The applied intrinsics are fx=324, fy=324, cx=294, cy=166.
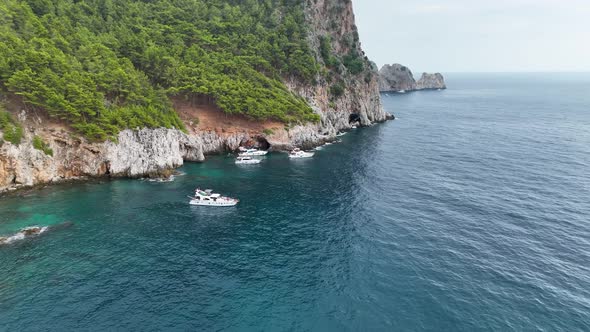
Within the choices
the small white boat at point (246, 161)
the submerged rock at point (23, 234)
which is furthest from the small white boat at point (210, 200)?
the small white boat at point (246, 161)

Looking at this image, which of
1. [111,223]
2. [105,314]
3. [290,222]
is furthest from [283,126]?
[105,314]

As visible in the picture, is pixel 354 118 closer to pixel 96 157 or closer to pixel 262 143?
pixel 262 143

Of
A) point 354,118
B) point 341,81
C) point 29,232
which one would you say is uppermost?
point 341,81

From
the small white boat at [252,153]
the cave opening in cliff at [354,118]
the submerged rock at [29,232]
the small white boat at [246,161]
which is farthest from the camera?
the cave opening in cliff at [354,118]

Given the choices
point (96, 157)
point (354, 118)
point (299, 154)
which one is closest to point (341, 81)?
point (354, 118)

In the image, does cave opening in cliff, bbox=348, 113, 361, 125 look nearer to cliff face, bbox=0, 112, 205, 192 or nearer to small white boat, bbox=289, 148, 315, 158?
small white boat, bbox=289, 148, 315, 158

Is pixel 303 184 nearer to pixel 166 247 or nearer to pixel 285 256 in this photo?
pixel 285 256

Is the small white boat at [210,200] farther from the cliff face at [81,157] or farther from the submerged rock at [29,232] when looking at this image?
the submerged rock at [29,232]
